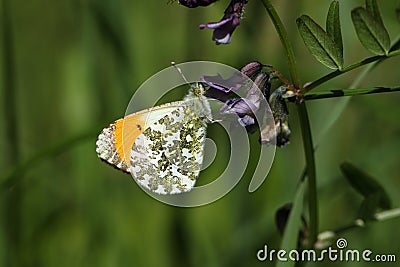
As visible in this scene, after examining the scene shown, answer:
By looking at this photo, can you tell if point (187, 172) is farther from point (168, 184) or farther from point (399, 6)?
point (399, 6)

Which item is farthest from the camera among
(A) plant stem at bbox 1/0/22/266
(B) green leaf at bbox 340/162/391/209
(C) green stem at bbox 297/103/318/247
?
(A) plant stem at bbox 1/0/22/266

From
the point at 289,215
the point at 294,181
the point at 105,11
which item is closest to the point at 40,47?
the point at 105,11

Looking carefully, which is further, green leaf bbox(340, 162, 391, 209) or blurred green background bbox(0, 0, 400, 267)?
blurred green background bbox(0, 0, 400, 267)

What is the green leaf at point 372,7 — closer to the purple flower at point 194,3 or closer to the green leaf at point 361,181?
the purple flower at point 194,3

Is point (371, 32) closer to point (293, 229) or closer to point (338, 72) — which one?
point (338, 72)

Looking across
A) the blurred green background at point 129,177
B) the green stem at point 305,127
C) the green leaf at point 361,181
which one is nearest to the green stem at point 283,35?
the green stem at point 305,127

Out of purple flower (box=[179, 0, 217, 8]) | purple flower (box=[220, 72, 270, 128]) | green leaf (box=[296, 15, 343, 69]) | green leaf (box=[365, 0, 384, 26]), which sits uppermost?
purple flower (box=[179, 0, 217, 8])

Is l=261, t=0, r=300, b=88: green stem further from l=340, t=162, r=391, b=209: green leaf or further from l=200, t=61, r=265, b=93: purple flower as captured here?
l=340, t=162, r=391, b=209: green leaf

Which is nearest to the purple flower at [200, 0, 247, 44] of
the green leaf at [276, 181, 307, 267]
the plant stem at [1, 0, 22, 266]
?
the green leaf at [276, 181, 307, 267]
